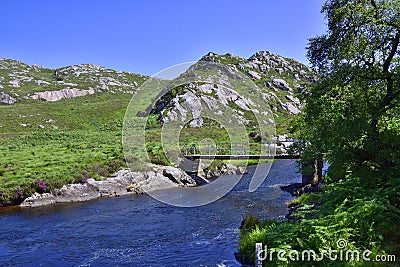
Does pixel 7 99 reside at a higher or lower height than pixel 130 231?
higher

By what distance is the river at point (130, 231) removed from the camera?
55.3ft

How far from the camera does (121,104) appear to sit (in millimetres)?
130750

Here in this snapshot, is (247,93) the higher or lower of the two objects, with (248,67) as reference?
lower

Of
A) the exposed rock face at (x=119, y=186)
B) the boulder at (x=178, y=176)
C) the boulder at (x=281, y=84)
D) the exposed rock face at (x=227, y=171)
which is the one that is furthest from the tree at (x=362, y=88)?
the boulder at (x=281, y=84)

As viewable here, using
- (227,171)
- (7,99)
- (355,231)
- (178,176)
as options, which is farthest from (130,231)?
(7,99)

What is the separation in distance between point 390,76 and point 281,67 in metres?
175

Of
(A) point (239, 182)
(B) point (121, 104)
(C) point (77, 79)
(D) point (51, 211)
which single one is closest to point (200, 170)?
(A) point (239, 182)

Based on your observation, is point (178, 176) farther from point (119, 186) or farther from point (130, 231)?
point (130, 231)

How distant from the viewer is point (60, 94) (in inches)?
5846

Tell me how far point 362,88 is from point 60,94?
15229 cm

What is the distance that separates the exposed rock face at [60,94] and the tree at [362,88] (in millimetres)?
143326

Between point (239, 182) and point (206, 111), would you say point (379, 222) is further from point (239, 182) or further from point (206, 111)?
point (206, 111)

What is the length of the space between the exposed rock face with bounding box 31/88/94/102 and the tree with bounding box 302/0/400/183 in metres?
143

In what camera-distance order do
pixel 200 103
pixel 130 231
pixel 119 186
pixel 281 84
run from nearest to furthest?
pixel 130 231 < pixel 119 186 < pixel 200 103 < pixel 281 84
